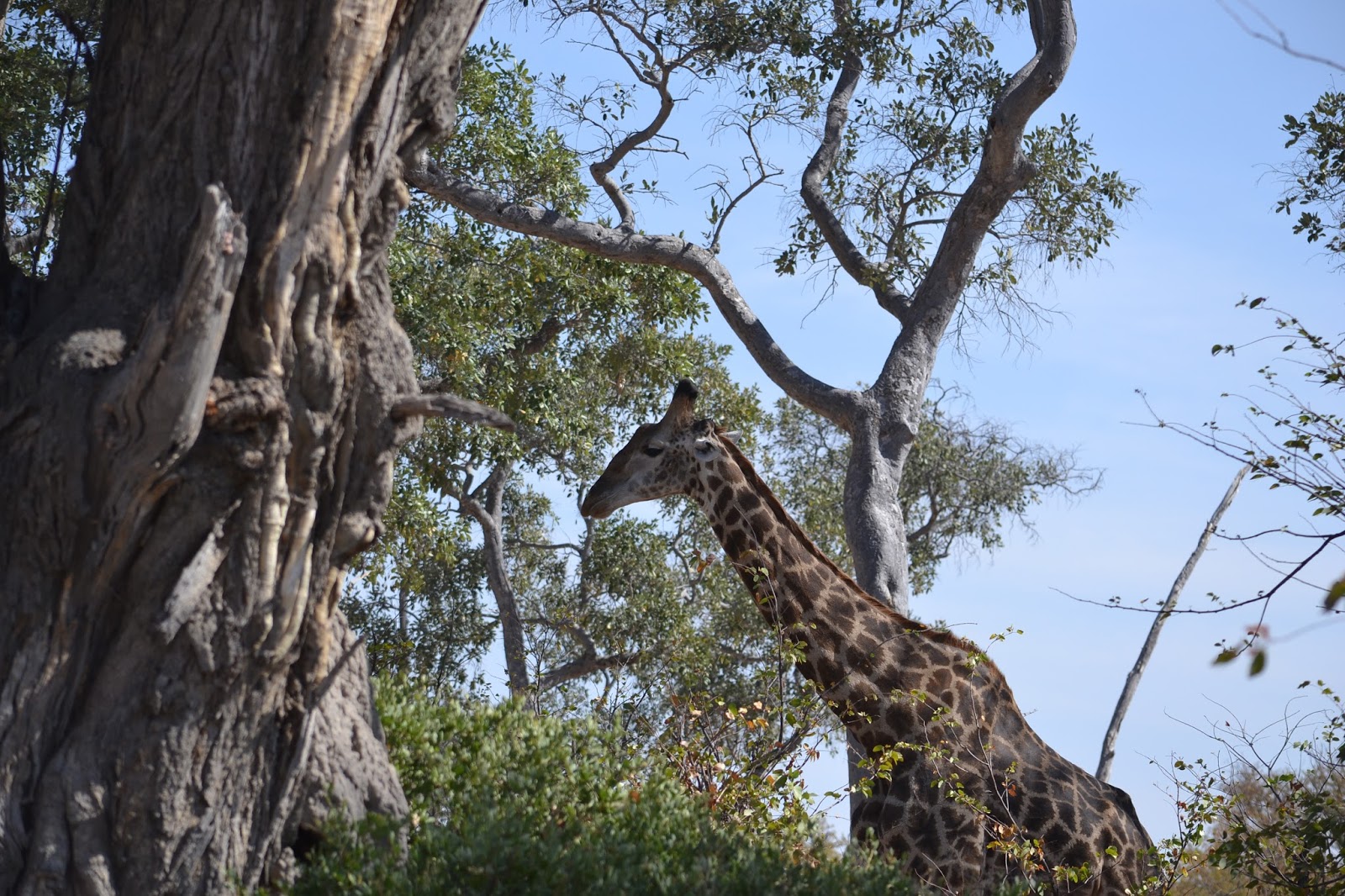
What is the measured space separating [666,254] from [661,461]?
5.09 metres

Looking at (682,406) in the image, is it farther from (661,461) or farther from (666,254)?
(666,254)

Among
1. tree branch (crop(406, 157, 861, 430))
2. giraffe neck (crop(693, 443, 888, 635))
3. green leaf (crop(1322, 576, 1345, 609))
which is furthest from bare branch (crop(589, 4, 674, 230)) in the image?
green leaf (crop(1322, 576, 1345, 609))

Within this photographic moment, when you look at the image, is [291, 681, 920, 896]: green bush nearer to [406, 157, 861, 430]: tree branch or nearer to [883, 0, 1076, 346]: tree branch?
[406, 157, 861, 430]: tree branch

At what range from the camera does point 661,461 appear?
27.3 ft

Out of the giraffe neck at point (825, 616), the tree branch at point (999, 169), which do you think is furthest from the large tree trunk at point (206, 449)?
the tree branch at point (999, 169)

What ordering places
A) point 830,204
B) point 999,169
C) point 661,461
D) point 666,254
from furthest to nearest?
point 830,204 < point 666,254 < point 999,169 < point 661,461

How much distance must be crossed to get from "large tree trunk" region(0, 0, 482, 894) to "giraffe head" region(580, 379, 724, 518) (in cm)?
390

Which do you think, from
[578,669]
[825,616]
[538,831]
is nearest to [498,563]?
[578,669]

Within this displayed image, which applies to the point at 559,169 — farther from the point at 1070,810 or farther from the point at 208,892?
the point at 208,892

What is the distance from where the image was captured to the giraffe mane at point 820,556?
293 inches

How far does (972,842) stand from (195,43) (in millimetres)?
5147

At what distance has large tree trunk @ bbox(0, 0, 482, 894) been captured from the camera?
3.96 meters

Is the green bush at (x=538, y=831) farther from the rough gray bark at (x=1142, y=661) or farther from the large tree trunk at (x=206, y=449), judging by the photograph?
the rough gray bark at (x=1142, y=661)

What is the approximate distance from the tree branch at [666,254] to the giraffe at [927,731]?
4444 millimetres
